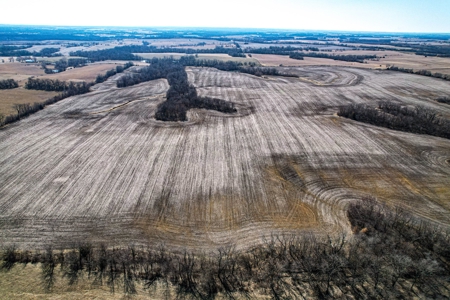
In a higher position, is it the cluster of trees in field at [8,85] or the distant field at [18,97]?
the cluster of trees in field at [8,85]

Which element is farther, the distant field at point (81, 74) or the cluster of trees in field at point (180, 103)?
the distant field at point (81, 74)

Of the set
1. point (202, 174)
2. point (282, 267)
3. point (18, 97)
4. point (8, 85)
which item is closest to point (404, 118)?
point (202, 174)

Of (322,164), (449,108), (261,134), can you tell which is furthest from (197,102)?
(449,108)

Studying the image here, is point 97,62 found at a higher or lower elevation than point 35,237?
higher

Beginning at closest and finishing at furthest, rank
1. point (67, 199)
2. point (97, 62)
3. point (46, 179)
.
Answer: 1. point (67, 199)
2. point (46, 179)
3. point (97, 62)

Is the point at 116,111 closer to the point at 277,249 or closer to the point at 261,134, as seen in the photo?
the point at 261,134

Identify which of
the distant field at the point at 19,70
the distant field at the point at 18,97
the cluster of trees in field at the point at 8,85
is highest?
the distant field at the point at 19,70

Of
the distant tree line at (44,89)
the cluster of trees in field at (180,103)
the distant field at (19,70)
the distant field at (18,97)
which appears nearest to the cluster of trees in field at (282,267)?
the cluster of trees in field at (180,103)

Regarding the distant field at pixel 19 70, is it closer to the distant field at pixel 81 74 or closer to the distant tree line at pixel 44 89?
the distant field at pixel 81 74
